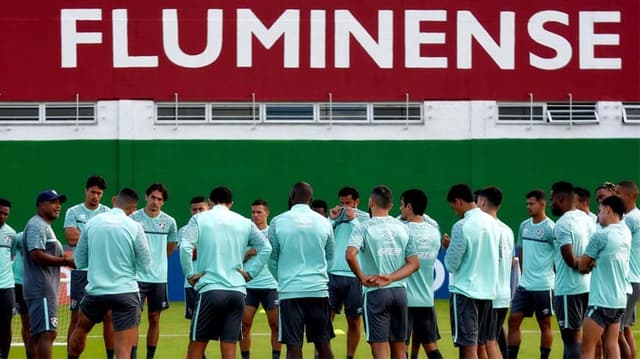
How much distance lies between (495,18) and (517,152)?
9.65ft

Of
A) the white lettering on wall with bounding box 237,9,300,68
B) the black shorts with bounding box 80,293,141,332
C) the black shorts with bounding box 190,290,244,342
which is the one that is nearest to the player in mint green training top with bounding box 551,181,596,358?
the black shorts with bounding box 190,290,244,342

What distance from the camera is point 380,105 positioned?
2238 cm

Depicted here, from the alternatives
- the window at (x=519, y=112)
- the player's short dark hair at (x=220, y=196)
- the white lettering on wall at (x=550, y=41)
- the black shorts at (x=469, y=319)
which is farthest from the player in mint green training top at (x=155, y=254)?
the white lettering on wall at (x=550, y=41)

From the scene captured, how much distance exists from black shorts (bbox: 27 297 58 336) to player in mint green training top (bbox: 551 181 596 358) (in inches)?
218

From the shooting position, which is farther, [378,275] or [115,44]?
[115,44]

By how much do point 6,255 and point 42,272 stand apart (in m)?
0.94

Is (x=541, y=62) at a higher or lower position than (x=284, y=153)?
higher

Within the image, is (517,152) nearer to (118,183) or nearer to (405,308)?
(118,183)

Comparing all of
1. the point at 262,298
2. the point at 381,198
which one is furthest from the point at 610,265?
the point at 262,298

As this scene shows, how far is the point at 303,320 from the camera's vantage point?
10.7 metres

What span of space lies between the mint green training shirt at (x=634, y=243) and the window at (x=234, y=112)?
11.8 meters

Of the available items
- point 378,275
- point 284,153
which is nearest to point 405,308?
point 378,275

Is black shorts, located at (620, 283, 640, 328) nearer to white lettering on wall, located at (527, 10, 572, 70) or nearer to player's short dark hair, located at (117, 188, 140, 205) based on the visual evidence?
player's short dark hair, located at (117, 188, 140, 205)

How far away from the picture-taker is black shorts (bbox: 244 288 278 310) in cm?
1326
